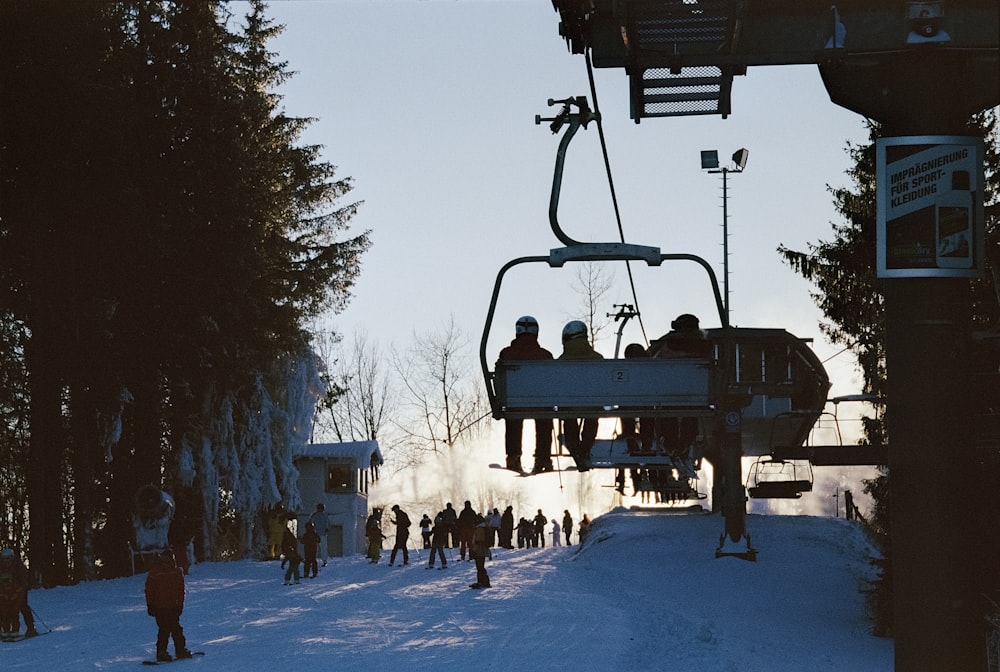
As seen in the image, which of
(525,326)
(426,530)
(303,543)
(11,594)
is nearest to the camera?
(525,326)

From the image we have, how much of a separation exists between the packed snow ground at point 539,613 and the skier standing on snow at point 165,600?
50 cm

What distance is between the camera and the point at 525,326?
43.9ft

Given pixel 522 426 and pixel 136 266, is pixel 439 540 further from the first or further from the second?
pixel 522 426

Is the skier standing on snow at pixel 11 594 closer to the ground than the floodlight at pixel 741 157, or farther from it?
closer to the ground

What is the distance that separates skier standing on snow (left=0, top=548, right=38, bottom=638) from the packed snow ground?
778mm

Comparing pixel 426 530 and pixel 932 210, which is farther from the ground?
pixel 932 210

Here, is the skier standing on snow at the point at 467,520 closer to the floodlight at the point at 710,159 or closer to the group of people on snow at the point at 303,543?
the group of people on snow at the point at 303,543

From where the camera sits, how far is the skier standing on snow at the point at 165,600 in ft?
64.4

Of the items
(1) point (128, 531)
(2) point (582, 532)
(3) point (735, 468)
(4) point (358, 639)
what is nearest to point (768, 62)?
(4) point (358, 639)

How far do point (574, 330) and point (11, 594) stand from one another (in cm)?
1395

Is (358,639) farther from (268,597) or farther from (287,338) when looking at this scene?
(287,338)

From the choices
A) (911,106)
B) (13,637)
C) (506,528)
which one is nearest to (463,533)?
(13,637)

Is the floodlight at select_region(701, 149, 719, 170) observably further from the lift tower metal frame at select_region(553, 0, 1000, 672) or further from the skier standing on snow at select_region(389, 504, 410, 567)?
the lift tower metal frame at select_region(553, 0, 1000, 672)

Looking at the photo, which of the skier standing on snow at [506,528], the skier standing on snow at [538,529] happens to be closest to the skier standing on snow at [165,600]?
the skier standing on snow at [506,528]
